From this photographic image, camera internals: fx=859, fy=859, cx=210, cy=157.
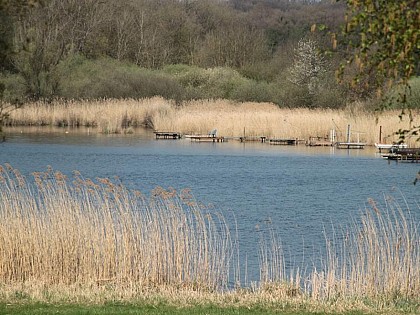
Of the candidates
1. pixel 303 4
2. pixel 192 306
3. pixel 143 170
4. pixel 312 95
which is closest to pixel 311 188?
pixel 143 170

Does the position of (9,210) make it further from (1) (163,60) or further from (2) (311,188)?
(1) (163,60)

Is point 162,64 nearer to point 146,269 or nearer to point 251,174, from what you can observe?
point 251,174

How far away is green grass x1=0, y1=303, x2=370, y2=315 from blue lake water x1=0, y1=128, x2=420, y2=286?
4.07 meters

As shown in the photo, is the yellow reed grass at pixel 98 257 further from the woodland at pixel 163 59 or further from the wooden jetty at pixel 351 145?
the wooden jetty at pixel 351 145

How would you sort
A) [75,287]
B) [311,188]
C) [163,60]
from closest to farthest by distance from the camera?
[75,287] < [311,188] < [163,60]

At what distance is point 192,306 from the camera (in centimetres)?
1079

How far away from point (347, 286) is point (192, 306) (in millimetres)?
3160

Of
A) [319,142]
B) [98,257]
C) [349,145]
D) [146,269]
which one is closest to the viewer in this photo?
[146,269]

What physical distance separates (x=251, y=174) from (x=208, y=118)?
15731 mm

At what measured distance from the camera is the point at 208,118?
4591 cm

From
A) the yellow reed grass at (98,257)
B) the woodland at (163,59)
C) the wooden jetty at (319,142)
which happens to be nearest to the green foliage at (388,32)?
the yellow reed grass at (98,257)

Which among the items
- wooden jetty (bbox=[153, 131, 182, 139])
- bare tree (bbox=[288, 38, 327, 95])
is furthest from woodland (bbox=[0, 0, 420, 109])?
wooden jetty (bbox=[153, 131, 182, 139])

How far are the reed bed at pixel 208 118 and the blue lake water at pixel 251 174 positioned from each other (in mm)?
1836

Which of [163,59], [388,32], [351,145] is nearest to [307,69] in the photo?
[351,145]
